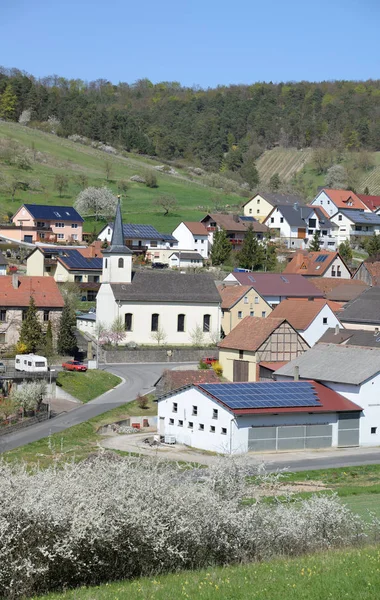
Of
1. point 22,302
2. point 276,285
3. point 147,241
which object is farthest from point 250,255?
point 22,302

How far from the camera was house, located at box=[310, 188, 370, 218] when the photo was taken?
114250mm

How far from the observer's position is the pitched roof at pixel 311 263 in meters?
88.7

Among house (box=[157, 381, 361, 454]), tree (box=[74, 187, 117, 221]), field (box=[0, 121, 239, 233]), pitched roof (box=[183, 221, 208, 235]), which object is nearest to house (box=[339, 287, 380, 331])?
house (box=[157, 381, 361, 454])

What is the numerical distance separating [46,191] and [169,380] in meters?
76.7

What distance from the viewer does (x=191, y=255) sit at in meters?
92.1

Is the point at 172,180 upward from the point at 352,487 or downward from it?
upward

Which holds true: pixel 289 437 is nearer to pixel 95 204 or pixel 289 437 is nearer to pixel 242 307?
pixel 242 307

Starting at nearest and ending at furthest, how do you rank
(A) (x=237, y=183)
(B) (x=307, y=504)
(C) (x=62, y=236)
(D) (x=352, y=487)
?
1. (B) (x=307, y=504)
2. (D) (x=352, y=487)
3. (C) (x=62, y=236)
4. (A) (x=237, y=183)

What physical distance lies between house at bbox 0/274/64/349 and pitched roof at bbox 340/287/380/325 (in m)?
19.7

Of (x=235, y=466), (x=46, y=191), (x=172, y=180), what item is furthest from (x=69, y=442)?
(x=172, y=180)

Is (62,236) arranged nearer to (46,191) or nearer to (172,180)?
(46,191)

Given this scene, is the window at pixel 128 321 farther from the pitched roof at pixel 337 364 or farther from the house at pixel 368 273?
the house at pixel 368 273

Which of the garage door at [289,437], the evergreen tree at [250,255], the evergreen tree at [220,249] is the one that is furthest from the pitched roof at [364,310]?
the evergreen tree at [220,249]

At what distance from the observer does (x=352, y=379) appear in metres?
45.9
